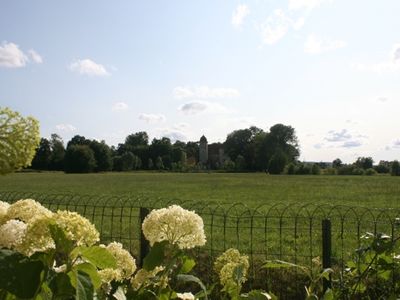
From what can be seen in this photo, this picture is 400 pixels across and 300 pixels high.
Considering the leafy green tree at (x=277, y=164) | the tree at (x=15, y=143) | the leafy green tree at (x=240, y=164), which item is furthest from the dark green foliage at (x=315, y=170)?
the tree at (x=15, y=143)

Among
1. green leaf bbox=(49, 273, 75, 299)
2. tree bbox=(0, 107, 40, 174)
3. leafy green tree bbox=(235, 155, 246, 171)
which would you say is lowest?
green leaf bbox=(49, 273, 75, 299)

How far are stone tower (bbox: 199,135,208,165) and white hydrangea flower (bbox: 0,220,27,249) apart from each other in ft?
473

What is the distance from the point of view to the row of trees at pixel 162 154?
102 metres

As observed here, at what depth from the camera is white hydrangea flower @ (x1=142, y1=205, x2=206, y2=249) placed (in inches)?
58.2

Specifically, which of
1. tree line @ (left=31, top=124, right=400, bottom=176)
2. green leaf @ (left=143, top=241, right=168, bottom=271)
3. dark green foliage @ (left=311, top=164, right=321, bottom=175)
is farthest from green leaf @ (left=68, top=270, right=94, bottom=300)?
dark green foliage @ (left=311, top=164, right=321, bottom=175)

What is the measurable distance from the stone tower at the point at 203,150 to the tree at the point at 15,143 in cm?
14462

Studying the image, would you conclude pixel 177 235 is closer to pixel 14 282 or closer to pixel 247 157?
pixel 14 282

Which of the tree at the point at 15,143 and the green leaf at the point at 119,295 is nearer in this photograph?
the tree at the point at 15,143

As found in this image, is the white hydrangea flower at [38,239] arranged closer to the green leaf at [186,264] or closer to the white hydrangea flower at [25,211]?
the white hydrangea flower at [25,211]

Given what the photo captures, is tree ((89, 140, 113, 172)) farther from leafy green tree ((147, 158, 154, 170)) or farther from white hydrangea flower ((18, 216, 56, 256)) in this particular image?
white hydrangea flower ((18, 216, 56, 256))

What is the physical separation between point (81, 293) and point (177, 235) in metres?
0.58

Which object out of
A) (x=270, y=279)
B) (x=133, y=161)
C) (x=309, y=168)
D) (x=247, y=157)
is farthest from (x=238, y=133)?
(x=270, y=279)

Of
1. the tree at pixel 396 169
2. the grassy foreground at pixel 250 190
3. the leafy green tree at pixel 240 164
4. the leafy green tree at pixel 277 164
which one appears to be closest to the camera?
the grassy foreground at pixel 250 190

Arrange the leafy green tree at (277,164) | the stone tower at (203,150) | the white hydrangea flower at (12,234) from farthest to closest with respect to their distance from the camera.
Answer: the stone tower at (203,150), the leafy green tree at (277,164), the white hydrangea flower at (12,234)
